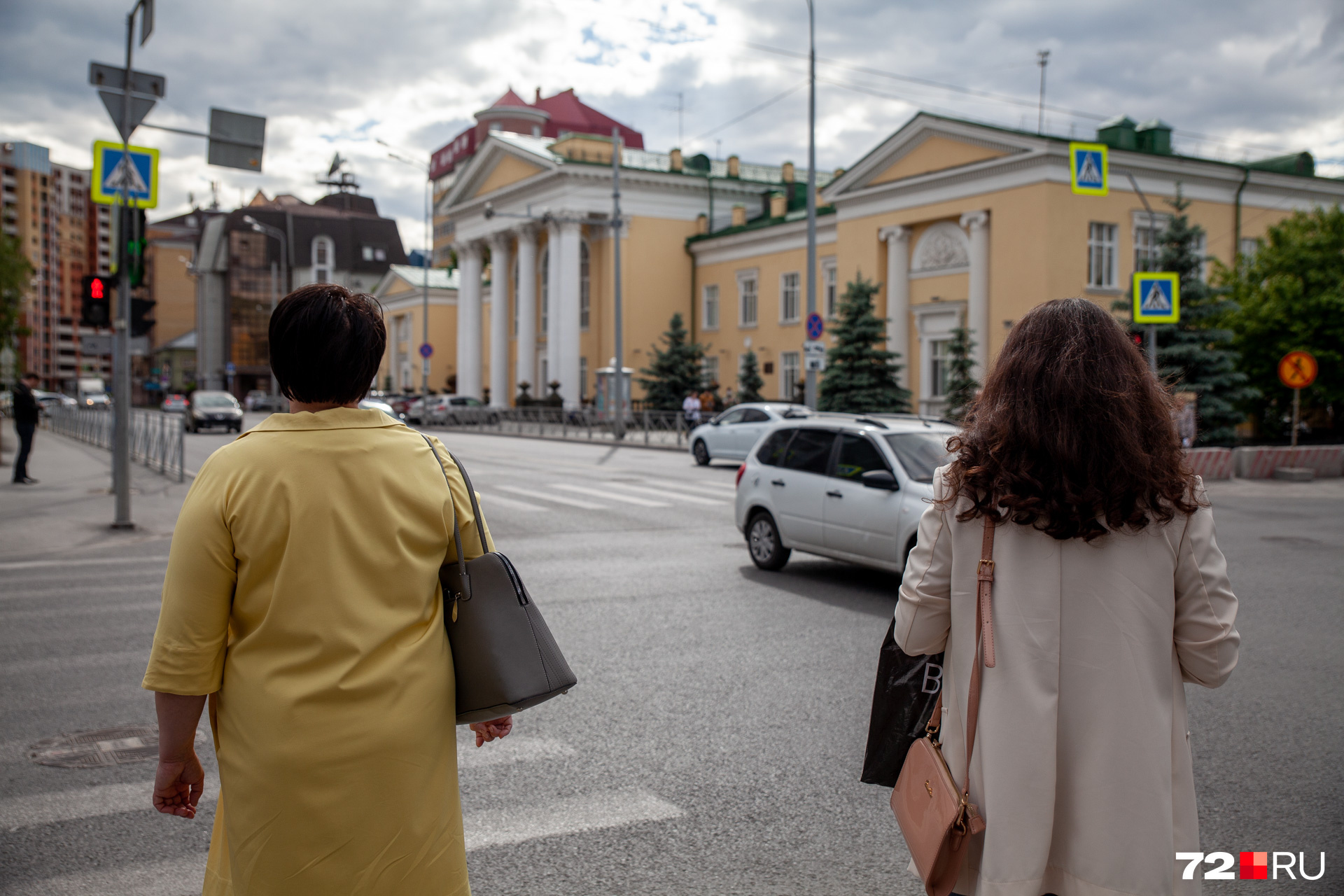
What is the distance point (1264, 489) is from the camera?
2027 cm

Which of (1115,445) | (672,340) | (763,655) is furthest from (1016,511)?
(672,340)

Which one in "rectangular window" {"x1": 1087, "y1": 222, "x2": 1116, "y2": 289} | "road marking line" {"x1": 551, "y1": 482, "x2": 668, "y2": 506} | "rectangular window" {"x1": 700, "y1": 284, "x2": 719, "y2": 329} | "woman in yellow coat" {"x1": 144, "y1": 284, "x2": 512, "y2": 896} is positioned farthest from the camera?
"rectangular window" {"x1": 700, "y1": 284, "x2": 719, "y2": 329}

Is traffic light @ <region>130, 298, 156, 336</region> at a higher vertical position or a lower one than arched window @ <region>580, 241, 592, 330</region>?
lower

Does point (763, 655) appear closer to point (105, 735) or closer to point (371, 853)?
point (105, 735)

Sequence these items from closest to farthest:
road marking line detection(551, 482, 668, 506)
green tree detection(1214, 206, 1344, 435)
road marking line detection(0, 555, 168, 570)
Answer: road marking line detection(0, 555, 168, 570) → road marking line detection(551, 482, 668, 506) → green tree detection(1214, 206, 1344, 435)

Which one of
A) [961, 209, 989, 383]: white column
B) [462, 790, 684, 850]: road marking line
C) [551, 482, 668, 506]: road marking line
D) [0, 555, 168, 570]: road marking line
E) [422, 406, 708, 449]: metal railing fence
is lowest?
[0, 555, 168, 570]: road marking line

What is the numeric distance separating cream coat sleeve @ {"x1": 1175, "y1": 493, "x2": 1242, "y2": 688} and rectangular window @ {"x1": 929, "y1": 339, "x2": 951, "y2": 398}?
3549 cm

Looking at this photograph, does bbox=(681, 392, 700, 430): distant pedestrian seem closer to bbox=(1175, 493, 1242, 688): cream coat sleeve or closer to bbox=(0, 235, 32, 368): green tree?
bbox=(0, 235, 32, 368): green tree

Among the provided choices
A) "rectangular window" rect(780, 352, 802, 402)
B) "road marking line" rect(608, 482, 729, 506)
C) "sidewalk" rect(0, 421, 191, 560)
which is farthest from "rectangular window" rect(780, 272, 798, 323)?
"sidewalk" rect(0, 421, 191, 560)

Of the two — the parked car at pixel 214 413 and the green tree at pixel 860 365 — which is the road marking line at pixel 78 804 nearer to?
the green tree at pixel 860 365

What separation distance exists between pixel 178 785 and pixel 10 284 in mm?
35218

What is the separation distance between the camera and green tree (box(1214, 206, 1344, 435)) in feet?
91.5

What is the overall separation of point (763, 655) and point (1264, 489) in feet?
56.8

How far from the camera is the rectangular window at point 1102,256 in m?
34.5
